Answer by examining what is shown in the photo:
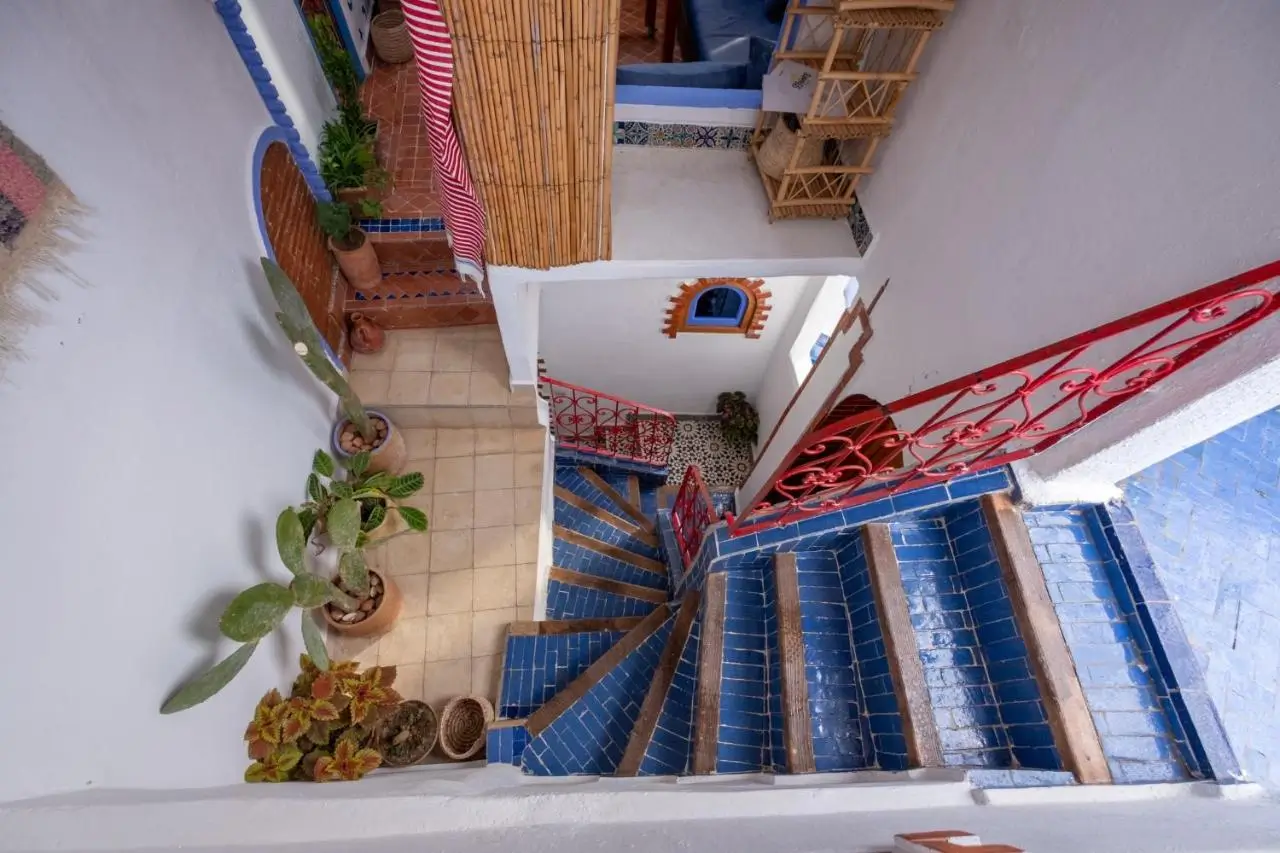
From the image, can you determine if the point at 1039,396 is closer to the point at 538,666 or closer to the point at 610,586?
the point at 538,666

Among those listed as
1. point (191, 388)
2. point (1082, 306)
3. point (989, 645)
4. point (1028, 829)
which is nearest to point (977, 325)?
point (1082, 306)

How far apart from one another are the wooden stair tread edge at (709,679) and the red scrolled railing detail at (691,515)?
643 mm

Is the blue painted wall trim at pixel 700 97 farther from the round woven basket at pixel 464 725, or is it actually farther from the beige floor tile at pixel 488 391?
the round woven basket at pixel 464 725

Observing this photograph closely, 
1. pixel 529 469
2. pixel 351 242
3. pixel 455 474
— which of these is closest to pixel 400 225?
pixel 351 242

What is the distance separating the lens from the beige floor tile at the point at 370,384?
3.91m

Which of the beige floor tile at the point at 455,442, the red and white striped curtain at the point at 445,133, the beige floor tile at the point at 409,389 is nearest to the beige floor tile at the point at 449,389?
the beige floor tile at the point at 409,389

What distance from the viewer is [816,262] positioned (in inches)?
131

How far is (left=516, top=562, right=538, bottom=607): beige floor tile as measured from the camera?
11.9 feet

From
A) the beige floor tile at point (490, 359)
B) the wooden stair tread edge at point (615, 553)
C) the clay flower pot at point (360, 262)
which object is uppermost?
the clay flower pot at point (360, 262)

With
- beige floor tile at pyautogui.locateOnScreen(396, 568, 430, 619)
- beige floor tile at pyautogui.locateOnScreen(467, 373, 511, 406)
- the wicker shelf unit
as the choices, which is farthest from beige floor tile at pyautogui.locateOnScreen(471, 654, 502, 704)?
the wicker shelf unit

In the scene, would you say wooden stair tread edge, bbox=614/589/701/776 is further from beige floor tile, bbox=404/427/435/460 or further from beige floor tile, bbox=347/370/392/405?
beige floor tile, bbox=347/370/392/405

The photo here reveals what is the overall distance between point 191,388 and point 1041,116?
3.05 metres

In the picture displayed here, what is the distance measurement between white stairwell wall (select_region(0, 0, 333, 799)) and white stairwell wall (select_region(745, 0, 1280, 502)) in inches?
115

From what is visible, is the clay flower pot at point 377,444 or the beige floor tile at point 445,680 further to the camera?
the clay flower pot at point 377,444
